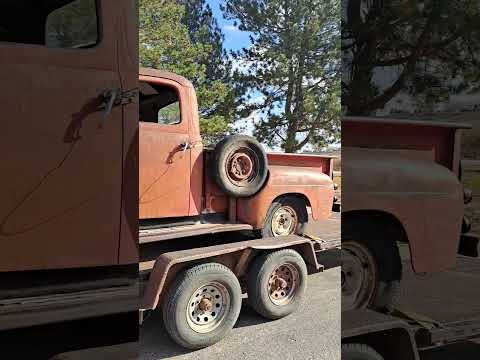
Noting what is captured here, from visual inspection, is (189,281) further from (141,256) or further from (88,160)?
(88,160)

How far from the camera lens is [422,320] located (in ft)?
5.13

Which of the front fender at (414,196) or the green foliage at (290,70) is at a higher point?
the green foliage at (290,70)

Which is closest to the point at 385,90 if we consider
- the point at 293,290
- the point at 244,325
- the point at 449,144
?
the point at 449,144

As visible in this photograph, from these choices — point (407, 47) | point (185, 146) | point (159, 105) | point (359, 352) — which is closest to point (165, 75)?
point (159, 105)

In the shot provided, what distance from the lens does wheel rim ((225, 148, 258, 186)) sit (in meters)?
1.14

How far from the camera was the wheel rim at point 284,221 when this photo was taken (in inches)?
47.4

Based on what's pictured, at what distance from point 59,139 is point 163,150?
0.78 feet

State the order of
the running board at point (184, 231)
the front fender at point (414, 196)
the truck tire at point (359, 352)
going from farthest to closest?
the truck tire at point (359, 352), the front fender at point (414, 196), the running board at point (184, 231)

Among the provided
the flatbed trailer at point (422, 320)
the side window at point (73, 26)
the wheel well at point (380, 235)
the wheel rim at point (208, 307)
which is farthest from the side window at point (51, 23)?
the flatbed trailer at point (422, 320)

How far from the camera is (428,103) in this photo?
150 cm

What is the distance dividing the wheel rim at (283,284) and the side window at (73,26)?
Answer: 2.46ft

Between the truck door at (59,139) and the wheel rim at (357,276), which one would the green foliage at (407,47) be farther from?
the truck door at (59,139)

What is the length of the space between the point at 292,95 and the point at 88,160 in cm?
58

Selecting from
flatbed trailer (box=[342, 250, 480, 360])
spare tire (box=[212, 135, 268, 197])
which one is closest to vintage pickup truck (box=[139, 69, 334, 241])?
spare tire (box=[212, 135, 268, 197])
